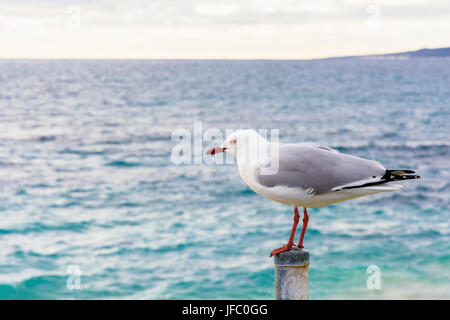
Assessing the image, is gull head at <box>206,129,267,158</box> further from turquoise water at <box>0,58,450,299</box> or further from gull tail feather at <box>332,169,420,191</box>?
turquoise water at <box>0,58,450,299</box>

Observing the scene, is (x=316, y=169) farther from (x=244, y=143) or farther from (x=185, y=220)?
(x=185, y=220)

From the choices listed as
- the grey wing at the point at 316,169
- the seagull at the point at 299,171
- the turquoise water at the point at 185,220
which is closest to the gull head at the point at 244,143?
the seagull at the point at 299,171

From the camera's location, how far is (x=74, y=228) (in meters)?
18.7

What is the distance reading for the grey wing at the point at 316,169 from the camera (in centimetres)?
390

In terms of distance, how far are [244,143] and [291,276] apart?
35.9 inches

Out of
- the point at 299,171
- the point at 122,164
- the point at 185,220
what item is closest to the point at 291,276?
the point at 299,171

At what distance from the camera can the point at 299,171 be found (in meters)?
4.08

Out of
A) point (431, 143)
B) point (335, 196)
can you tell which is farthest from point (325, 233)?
point (431, 143)

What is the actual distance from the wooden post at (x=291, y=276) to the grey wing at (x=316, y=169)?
549mm

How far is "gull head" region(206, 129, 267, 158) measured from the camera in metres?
3.93

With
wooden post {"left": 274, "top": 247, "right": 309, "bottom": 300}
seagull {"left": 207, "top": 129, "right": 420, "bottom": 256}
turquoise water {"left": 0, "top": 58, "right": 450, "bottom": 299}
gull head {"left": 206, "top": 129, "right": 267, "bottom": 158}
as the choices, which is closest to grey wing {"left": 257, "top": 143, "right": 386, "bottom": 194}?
seagull {"left": 207, "top": 129, "right": 420, "bottom": 256}

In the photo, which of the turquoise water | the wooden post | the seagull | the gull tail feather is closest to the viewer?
the wooden post

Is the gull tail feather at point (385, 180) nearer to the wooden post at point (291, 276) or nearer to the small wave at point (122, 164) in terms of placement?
the wooden post at point (291, 276)
